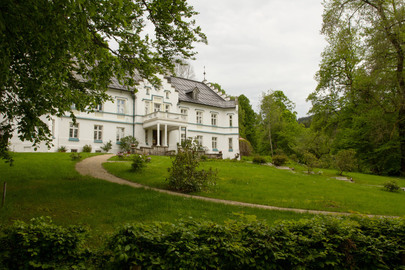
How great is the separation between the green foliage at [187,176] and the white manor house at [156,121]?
36.8ft

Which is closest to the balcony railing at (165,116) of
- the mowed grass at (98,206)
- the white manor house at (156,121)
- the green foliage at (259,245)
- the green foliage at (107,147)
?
the white manor house at (156,121)

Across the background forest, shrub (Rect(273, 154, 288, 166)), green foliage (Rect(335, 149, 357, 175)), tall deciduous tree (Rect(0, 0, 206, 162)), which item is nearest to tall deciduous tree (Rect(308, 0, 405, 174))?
the background forest

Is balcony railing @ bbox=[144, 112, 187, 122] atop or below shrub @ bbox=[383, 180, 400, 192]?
atop

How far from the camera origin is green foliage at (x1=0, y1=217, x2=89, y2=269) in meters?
3.96

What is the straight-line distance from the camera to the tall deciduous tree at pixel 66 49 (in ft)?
18.0

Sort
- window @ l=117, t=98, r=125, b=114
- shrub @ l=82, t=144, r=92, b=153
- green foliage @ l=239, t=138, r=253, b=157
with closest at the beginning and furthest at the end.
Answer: shrub @ l=82, t=144, r=92, b=153, window @ l=117, t=98, r=125, b=114, green foliage @ l=239, t=138, r=253, b=157

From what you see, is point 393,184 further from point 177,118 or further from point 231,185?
point 177,118

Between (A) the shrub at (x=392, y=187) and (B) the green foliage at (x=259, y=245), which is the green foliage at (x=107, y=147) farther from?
(B) the green foliage at (x=259, y=245)

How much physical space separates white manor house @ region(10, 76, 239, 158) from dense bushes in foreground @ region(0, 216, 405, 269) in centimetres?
1906

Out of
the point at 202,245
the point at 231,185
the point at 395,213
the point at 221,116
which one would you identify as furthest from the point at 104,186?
the point at 221,116

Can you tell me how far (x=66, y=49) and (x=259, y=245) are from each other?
18.2 feet

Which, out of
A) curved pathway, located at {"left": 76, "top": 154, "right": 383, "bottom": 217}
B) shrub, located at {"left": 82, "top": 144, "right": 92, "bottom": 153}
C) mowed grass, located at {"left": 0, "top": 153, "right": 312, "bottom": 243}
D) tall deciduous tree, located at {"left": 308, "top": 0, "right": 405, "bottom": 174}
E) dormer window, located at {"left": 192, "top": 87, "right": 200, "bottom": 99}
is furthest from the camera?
dormer window, located at {"left": 192, "top": 87, "right": 200, "bottom": 99}

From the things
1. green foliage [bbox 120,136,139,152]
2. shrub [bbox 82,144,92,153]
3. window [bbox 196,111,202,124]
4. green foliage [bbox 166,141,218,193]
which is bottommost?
green foliage [bbox 166,141,218,193]

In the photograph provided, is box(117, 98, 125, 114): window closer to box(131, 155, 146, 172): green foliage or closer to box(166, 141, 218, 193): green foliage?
box(131, 155, 146, 172): green foliage
